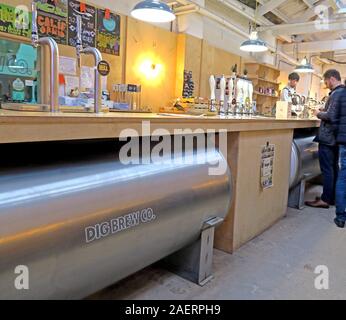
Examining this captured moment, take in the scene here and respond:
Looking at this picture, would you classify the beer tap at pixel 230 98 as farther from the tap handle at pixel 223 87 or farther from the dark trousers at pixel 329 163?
the dark trousers at pixel 329 163

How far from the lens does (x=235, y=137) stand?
7.30 ft

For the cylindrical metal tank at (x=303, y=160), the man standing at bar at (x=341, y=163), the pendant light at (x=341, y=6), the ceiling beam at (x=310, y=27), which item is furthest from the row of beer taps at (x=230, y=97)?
the ceiling beam at (x=310, y=27)

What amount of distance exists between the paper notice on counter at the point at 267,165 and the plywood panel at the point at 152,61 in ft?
9.63

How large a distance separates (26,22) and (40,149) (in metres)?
2.74

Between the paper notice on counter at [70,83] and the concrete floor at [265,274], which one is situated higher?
the paper notice on counter at [70,83]

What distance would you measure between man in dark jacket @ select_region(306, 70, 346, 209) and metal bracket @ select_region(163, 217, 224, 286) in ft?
6.59

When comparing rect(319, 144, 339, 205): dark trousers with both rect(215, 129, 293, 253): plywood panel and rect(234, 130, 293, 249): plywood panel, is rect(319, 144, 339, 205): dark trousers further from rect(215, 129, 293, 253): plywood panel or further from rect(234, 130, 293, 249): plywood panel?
rect(215, 129, 293, 253): plywood panel

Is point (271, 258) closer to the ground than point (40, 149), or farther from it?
closer to the ground

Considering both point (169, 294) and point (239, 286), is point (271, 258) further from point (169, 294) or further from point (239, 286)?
point (169, 294)

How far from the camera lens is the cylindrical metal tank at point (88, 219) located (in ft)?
3.31

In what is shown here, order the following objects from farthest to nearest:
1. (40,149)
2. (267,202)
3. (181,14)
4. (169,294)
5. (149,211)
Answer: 1. (181,14)
2. (267,202)
3. (169,294)
4. (40,149)
5. (149,211)

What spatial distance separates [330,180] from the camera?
355 centimetres

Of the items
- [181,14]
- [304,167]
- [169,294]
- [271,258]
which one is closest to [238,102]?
[304,167]

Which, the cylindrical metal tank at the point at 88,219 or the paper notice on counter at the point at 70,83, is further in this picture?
the paper notice on counter at the point at 70,83
